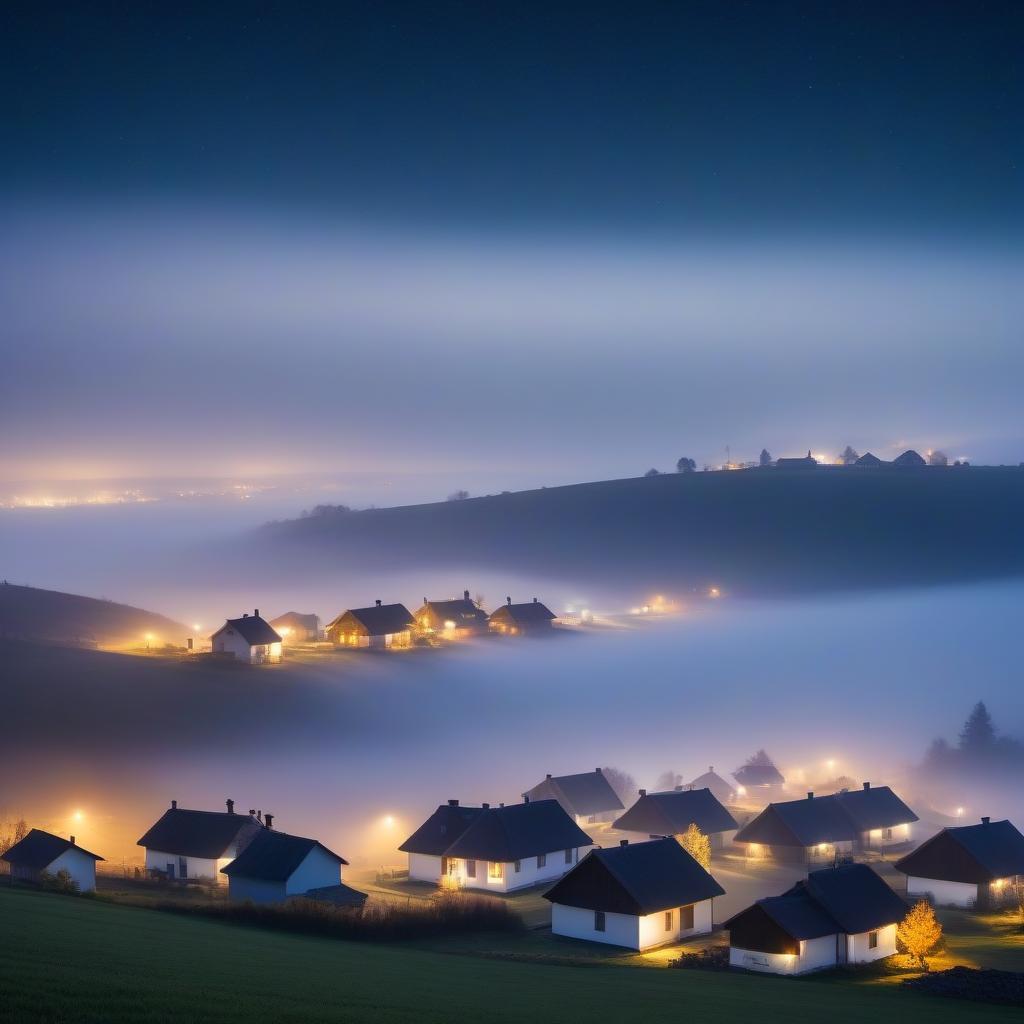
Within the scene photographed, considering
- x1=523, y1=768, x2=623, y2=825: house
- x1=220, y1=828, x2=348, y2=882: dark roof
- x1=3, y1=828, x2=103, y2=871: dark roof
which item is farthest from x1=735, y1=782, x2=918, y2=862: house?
x1=3, y1=828, x2=103, y2=871: dark roof

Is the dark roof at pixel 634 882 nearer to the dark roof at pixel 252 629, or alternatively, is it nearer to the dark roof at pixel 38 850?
the dark roof at pixel 38 850

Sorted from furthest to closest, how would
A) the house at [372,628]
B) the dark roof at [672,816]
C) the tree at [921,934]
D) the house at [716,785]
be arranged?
the house at [372,628]
the house at [716,785]
the dark roof at [672,816]
the tree at [921,934]

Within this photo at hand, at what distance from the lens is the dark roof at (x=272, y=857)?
47.5 metres

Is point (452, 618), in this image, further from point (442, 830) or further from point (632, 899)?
point (632, 899)

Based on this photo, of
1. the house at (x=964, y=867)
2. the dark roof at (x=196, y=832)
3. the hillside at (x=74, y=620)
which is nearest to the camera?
the house at (x=964, y=867)

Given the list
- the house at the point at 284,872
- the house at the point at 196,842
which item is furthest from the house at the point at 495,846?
the house at the point at 196,842

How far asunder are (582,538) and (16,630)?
7446 cm

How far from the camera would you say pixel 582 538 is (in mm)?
150625

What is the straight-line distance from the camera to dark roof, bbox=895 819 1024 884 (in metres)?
49.6

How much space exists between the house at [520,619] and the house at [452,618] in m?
1.10

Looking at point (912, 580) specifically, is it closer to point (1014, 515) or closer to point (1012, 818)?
point (1014, 515)

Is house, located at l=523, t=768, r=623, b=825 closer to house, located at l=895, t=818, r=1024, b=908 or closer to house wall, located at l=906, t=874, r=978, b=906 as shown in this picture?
house, located at l=895, t=818, r=1024, b=908

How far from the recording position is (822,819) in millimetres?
61156

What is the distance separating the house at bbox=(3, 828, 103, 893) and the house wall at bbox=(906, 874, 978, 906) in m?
31.6
